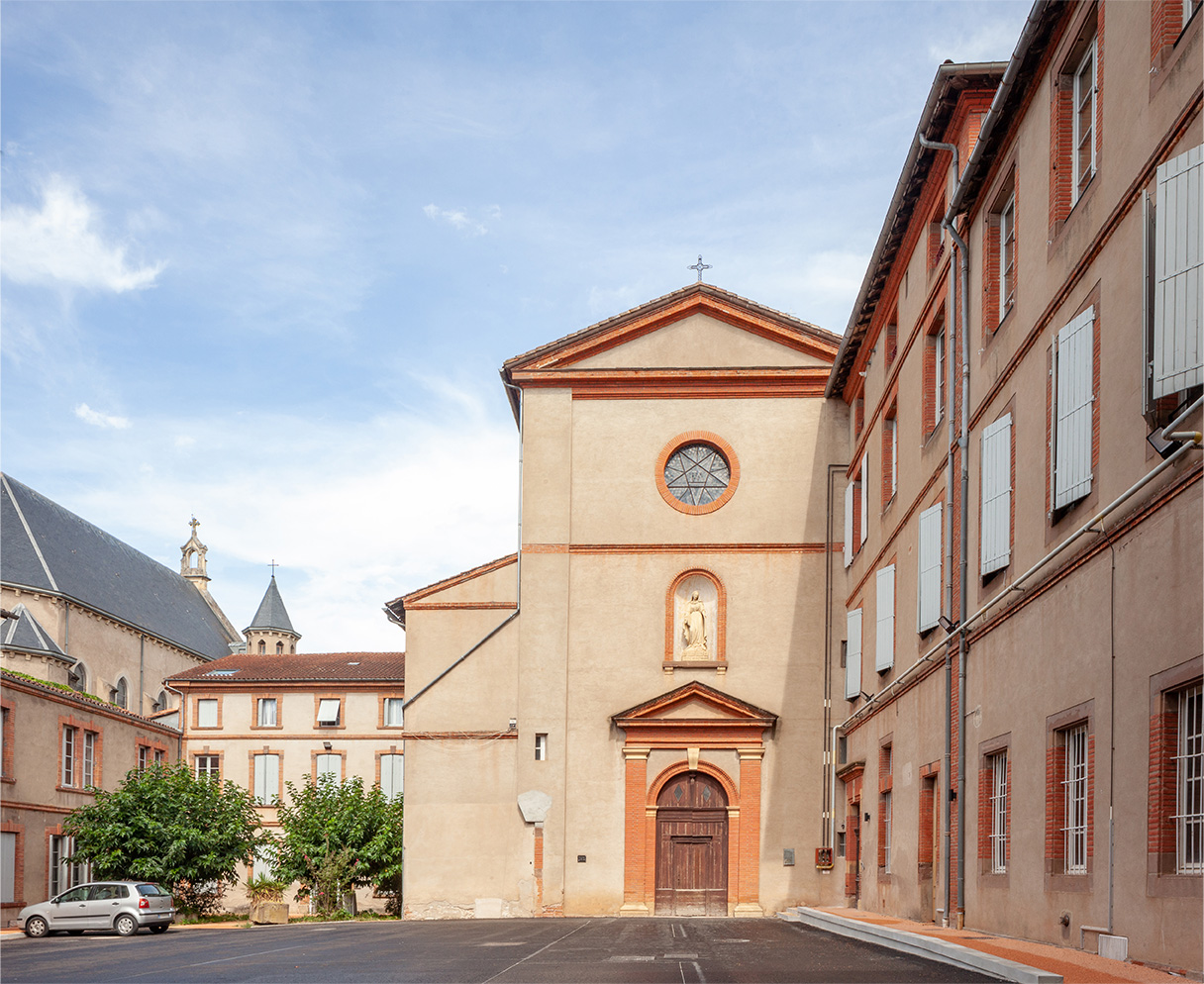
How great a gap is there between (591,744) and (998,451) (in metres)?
17.0

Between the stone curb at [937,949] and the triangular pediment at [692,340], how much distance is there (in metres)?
13.9

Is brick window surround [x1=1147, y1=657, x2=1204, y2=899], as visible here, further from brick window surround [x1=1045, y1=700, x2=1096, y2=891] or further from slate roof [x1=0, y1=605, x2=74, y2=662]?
slate roof [x1=0, y1=605, x2=74, y2=662]

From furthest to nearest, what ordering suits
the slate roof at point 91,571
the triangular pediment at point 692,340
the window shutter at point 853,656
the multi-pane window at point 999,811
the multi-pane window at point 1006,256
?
the slate roof at point 91,571 < the triangular pediment at point 692,340 < the window shutter at point 853,656 < the multi-pane window at point 1006,256 < the multi-pane window at point 999,811

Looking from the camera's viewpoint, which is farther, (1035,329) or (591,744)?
(591,744)

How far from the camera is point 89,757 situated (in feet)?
135

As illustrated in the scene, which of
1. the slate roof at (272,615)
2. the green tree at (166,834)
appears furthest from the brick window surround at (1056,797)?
the slate roof at (272,615)

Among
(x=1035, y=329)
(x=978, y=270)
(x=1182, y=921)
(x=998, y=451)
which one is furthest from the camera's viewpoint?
(x=978, y=270)

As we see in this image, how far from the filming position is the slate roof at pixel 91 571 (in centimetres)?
5706

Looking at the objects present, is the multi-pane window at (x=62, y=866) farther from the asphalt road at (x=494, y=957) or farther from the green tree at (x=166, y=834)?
the asphalt road at (x=494, y=957)

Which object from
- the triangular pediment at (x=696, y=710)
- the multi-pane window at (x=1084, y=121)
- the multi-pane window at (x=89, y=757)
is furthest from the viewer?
the multi-pane window at (x=89, y=757)

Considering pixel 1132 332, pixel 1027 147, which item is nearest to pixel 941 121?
pixel 1027 147

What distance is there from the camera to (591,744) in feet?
104

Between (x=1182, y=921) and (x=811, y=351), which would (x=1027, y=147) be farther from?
(x=811, y=351)

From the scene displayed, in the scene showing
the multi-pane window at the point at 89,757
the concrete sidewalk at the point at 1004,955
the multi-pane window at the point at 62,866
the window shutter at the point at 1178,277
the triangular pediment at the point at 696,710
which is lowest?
the multi-pane window at the point at 62,866
